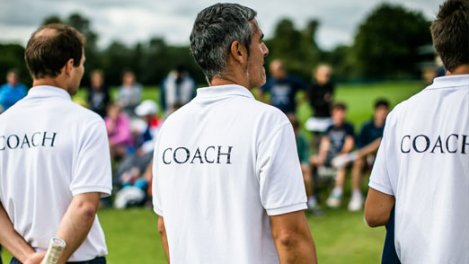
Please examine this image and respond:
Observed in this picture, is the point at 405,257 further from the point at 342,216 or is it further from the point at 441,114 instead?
the point at 342,216

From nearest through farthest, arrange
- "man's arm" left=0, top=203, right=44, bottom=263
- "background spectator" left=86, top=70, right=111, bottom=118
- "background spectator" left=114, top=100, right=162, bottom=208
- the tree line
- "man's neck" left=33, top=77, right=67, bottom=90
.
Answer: "man's arm" left=0, top=203, right=44, bottom=263
"man's neck" left=33, top=77, right=67, bottom=90
"background spectator" left=114, top=100, right=162, bottom=208
"background spectator" left=86, top=70, right=111, bottom=118
the tree line

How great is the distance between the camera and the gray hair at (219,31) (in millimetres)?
2604

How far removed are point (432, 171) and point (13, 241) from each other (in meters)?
1.94

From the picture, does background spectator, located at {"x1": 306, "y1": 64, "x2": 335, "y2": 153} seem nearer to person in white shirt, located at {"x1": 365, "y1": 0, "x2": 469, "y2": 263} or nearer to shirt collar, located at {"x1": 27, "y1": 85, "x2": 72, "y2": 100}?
shirt collar, located at {"x1": 27, "y1": 85, "x2": 72, "y2": 100}

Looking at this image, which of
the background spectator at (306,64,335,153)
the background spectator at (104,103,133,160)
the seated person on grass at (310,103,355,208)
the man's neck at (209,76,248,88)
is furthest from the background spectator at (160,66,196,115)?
the man's neck at (209,76,248,88)

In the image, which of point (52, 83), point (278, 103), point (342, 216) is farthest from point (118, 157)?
point (52, 83)

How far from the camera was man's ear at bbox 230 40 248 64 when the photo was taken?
261cm

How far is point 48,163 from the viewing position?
10.3 ft

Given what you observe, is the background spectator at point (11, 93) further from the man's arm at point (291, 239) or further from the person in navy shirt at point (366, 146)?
the man's arm at point (291, 239)

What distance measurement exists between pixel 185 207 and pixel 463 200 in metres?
1.07

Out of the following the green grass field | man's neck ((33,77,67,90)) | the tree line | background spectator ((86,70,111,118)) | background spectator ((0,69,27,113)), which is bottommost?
the tree line

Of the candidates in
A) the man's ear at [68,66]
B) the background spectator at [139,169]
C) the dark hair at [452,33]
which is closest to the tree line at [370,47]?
the background spectator at [139,169]

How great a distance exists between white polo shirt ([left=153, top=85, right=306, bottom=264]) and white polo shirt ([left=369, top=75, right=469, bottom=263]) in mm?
507

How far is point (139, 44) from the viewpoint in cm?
5472
